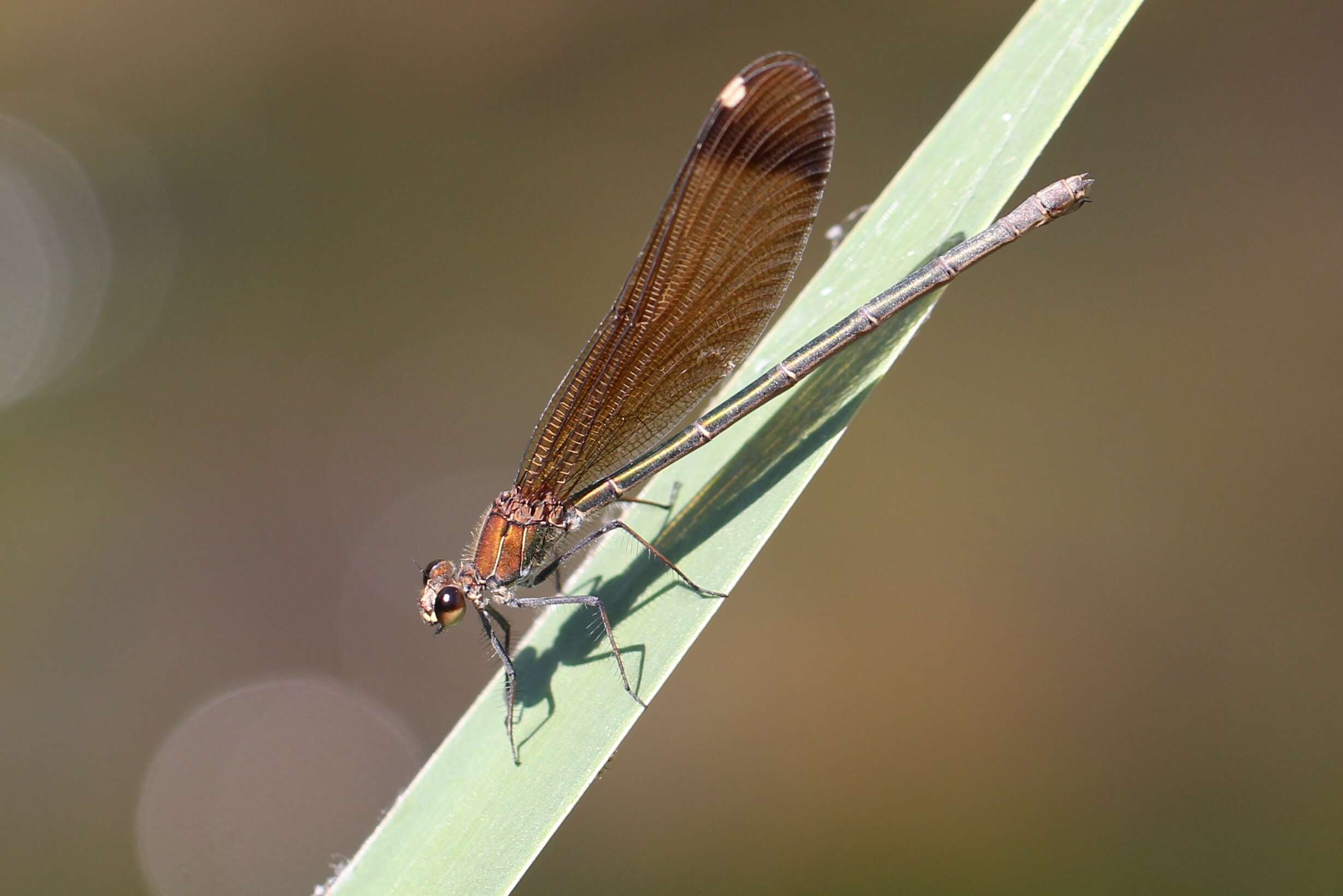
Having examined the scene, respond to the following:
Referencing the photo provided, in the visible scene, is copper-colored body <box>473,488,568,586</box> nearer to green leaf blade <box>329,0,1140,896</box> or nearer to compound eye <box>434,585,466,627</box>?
compound eye <box>434,585,466,627</box>

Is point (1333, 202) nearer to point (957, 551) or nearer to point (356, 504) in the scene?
point (957, 551)

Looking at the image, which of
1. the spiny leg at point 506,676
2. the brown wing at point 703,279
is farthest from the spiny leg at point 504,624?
the brown wing at point 703,279

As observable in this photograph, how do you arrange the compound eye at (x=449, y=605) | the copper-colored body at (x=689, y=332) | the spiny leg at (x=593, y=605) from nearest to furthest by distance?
the spiny leg at (x=593, y=605)
the copper-colored body at (x=689, y=332)
the compound eye at (x=449, y=605)

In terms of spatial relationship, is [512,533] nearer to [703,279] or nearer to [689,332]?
[689,332]

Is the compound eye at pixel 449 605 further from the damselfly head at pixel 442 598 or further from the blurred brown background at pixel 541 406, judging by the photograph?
the blurred brown background at pixel 541 406

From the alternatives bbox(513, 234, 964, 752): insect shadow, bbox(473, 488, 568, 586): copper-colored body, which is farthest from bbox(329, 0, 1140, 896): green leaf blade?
bbox(473, 488, 568, 586): copper-colored body

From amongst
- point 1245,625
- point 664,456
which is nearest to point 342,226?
point 664,456
